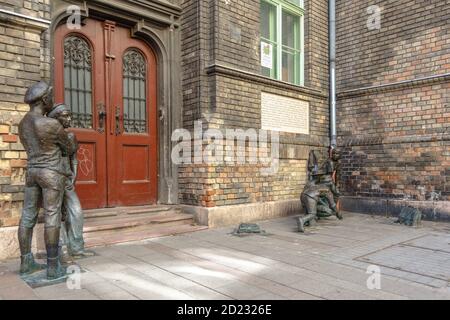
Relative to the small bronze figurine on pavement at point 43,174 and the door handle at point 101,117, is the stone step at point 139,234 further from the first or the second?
the door handle at point 101,117

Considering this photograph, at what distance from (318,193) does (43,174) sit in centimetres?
449

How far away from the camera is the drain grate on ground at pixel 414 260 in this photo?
4.09 metres

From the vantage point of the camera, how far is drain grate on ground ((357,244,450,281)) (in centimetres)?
409

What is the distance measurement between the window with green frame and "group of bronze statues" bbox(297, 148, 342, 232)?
2.06 m

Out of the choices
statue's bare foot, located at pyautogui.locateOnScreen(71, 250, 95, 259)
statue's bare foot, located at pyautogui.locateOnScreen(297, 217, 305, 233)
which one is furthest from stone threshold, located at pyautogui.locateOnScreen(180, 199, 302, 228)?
statue's bare foot, located at pyautogui.locateOnScreen(71, 250, 95, 259)

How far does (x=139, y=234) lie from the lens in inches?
221

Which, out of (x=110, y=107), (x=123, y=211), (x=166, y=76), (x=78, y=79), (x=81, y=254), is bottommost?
(x=81, y=254)

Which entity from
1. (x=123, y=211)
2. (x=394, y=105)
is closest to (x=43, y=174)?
(x=123, y=211)

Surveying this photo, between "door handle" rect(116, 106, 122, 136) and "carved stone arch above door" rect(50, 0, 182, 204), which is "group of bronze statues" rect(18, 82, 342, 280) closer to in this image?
"door handle" rect(116, 106, 122, 136)

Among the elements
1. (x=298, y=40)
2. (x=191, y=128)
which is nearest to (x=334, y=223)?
(x=191, y=128)

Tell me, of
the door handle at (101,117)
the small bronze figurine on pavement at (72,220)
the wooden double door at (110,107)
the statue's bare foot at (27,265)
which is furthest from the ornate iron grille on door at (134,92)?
the statue's bare foot at (27,265)

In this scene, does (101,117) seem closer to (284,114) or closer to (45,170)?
(45,170)

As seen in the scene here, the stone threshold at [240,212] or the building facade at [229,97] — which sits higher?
the building facade at [229,97]

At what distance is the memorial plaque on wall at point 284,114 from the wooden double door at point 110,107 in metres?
2.19
